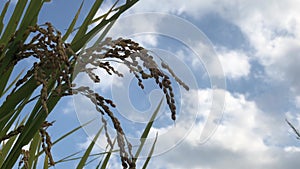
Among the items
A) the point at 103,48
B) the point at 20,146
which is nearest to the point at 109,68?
the point at 103,48

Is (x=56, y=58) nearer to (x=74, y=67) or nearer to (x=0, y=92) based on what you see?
(x=74, y=67)

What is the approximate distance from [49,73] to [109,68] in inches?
4.5

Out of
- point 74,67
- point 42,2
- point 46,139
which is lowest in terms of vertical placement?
point 46,139

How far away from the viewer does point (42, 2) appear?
3.24 ft

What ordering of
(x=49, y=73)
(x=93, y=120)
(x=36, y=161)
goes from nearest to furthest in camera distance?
1. (x=49, y=73)
2. (x=93, y=120)
3. (x=36, y=161)

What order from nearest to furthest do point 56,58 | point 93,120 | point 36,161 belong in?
1. point 56,58
2. point 93,120
3. point 36,161

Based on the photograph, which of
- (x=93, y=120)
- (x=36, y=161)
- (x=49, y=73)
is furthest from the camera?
(x=36, y=161)

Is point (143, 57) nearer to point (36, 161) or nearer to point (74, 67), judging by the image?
point (74, 67)

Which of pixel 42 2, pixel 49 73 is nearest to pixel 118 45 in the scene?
pixel 49 73

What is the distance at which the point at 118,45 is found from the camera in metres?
0.80

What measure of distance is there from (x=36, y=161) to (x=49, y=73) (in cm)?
56

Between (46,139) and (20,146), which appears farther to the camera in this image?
(20,146)

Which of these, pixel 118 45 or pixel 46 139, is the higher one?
pixel 118 45

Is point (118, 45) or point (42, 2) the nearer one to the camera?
point (118, 45)
